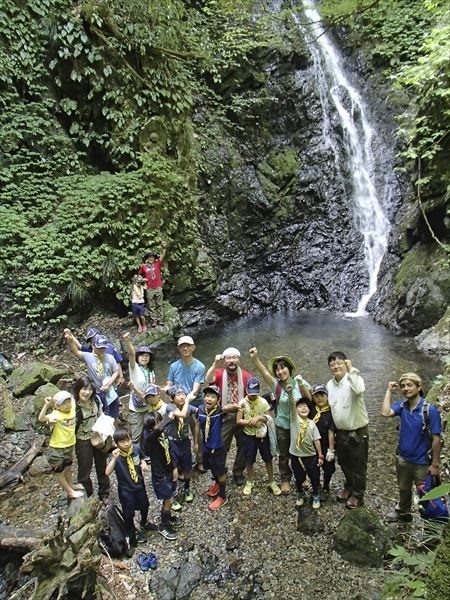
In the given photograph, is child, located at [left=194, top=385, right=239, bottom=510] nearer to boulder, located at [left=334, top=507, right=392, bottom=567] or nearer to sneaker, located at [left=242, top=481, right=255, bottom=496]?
sneaker, located at [left=242, top=481, right=255, bottom=496]

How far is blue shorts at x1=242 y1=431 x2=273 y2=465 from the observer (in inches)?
192

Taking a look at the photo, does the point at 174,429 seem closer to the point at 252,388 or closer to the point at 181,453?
the point at 181,453

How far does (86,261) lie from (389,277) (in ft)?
34.8

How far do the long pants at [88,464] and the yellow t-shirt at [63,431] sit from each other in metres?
0.15

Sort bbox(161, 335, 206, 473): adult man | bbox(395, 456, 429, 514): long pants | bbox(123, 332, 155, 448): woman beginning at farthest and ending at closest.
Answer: bbox(123, 332, 155, 448): woman < bbox(161, 335, 206, 473): adult man < bbox(395, 456, 429, 514): long pants

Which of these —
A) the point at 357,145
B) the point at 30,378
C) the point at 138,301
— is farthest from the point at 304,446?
the point at 357,145

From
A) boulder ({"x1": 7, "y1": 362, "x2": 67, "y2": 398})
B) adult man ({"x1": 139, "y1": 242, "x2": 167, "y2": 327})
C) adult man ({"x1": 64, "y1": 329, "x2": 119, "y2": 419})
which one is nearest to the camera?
adult man ({"x1": 64, "y1": 329, "x2": 119, "y2": 419})

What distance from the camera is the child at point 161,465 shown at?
418 centimetres

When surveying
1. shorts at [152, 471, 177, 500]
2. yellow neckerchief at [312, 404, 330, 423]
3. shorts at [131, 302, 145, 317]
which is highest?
shorts at [131, 302, 145, 317]

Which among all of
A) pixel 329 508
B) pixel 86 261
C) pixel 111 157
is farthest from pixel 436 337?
pixel 111 157

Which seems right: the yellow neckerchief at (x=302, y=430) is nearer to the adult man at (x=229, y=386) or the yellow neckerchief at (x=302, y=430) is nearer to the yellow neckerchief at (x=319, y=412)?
the yellow neckerchief at (x=319, y=412)

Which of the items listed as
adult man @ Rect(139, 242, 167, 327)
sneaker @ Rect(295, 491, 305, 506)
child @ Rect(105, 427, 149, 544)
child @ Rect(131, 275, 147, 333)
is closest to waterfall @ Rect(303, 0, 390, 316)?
adult man @ Rect(139, 242, 167, 327)

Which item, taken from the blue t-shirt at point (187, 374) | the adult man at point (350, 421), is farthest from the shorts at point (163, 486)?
the adult man at point (350, 421)

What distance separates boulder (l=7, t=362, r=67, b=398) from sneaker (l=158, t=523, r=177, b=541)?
423cm
